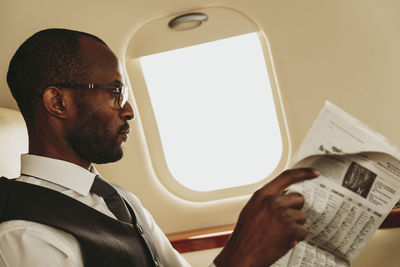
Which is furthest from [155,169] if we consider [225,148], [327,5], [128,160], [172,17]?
[327,5]

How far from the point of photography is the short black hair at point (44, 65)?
1362 mm

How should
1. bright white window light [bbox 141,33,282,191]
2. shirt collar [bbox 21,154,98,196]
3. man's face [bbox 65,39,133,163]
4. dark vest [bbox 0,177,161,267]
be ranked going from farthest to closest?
1. bright white window light [bbox 141,33,282,191]
2. man's face [bbox 65,39,133,163]
3. shirt collar [bbox 21,154,98,196]
4. dark vest [bbox 0,177,161,267]

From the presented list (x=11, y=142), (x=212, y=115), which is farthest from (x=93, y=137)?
(x=212, y=115)

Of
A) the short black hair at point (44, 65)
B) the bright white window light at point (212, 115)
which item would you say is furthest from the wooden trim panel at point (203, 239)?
the short black hair at point (44, 65)

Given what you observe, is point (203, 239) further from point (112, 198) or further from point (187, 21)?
point (187, 21)

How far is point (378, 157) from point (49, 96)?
0.96 m

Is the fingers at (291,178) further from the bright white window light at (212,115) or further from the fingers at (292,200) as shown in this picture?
the bright white window light at (212,115)

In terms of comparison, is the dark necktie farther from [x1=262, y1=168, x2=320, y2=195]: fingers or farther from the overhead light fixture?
the overhead light fixture

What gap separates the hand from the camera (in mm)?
1003

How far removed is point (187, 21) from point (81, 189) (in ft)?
3.52

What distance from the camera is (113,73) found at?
1455 mm

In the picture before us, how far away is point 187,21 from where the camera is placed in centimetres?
208

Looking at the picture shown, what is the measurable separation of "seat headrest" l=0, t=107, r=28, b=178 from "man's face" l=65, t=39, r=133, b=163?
1.65 ft

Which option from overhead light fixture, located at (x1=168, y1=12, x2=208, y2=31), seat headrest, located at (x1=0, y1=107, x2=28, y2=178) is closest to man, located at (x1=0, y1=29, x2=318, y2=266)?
seat headrest, located at (x1=0, y1=107, x2=28, y2=178)
